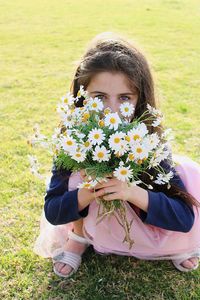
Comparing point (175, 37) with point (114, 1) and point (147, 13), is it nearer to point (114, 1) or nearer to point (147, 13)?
point (147, 13)

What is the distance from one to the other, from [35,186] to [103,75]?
145 cm

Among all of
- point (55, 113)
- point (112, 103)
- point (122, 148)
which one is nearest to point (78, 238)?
point (112, 103)

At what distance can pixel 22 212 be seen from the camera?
328 centimetres

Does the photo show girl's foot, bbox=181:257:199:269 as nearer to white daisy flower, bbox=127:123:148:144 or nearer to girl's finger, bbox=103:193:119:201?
girl's finger, bbox=103:193:119:201

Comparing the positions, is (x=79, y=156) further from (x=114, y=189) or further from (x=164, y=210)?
(x=164, y=210)

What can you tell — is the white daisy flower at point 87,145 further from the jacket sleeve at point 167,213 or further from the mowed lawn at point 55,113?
the mowed lawn at point 55,113

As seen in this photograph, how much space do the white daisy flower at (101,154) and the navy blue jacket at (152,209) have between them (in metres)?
0.64

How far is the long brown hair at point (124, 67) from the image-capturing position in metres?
2.52

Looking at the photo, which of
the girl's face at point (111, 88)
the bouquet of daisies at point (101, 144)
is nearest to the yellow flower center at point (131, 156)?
the bouquet of daisies at point (101, 144)

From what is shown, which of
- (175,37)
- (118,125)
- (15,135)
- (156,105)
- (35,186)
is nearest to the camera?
(118,125)

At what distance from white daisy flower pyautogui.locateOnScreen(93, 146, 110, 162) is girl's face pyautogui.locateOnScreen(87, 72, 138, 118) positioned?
0.68 m

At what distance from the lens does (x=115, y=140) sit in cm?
174

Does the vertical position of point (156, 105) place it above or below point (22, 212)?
above

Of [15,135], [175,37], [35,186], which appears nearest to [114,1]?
[175,37]
